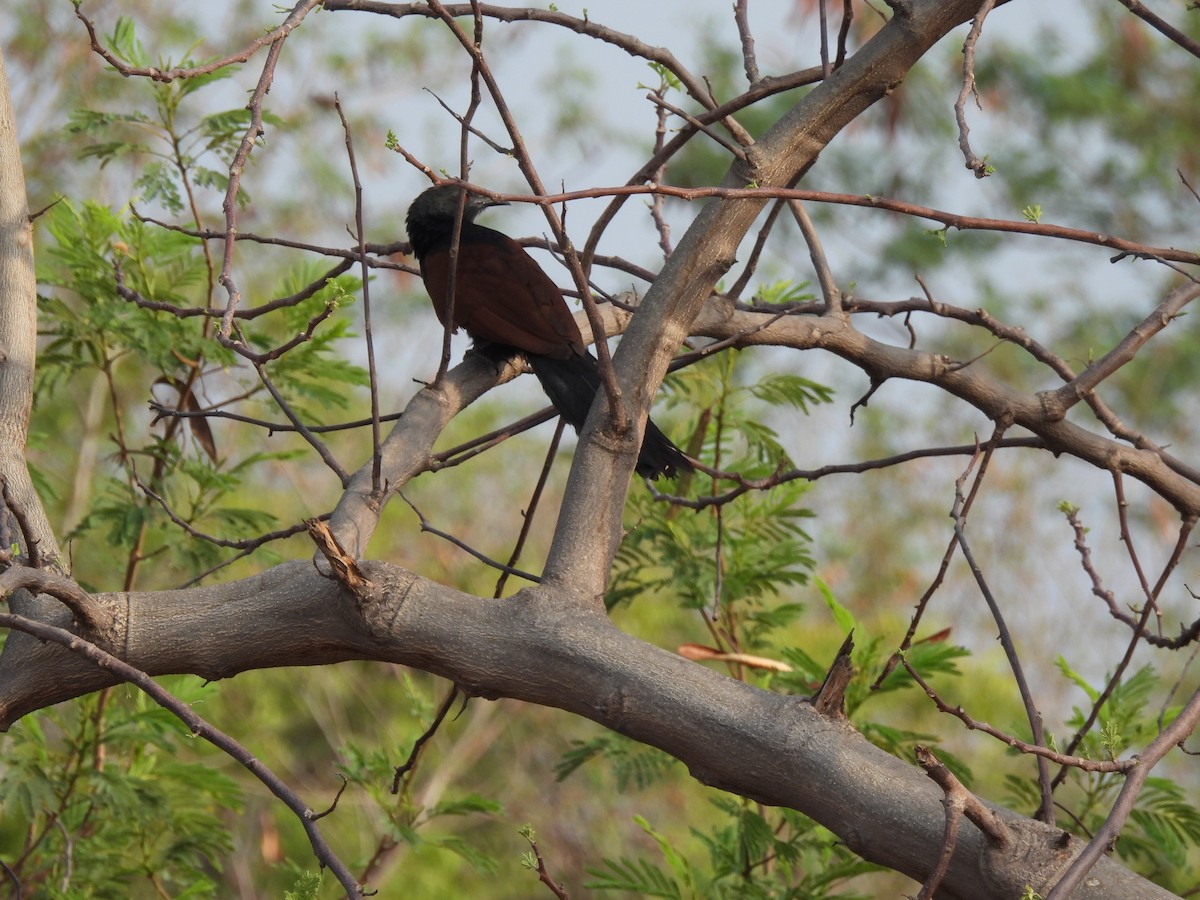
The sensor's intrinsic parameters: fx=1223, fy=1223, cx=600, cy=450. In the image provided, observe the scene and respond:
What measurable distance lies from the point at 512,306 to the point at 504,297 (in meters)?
0.07

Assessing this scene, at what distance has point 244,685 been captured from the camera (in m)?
9.38

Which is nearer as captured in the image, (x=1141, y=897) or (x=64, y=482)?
(x=1141, y=897)

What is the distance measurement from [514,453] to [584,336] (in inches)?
337

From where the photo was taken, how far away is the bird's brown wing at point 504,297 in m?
3.26

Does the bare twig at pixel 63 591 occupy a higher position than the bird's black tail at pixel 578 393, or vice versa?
the bird's black tail at pixel 578 393

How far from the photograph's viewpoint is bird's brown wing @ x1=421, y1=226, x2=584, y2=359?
3.26 m

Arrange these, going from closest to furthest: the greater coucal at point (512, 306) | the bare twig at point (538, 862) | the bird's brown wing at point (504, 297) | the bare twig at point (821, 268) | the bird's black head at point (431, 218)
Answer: the bare twig at point (538, 862)
the bare twig at point (821, 268)
the greater coucal at point (512, 306)
the bird's brown wing at point (504, 297)
the bird's black head at point (431, 218)

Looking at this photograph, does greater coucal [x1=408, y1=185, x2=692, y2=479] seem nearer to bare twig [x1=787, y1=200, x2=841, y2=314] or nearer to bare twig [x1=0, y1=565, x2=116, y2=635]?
bare twig [x1=787, y1=200, x2=841, y2=314]

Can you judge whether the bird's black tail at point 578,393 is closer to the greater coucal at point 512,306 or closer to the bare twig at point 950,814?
the greater coucal at point 512,306

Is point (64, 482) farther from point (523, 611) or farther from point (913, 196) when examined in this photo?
point (913, 196)

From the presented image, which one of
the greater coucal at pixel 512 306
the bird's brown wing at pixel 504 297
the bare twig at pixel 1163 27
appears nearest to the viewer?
the bare twig at pixel 1163 27

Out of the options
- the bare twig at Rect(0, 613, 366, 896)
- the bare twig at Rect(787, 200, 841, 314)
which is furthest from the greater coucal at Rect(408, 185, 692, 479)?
the bare twig at Rect(0, 613, 366, 896)

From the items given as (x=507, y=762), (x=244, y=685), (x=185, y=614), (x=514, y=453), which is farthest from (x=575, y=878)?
(x=185, y=614)

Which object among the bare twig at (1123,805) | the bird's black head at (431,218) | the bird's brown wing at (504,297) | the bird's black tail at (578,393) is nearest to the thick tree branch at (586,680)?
the bare twig at (1123,805)
